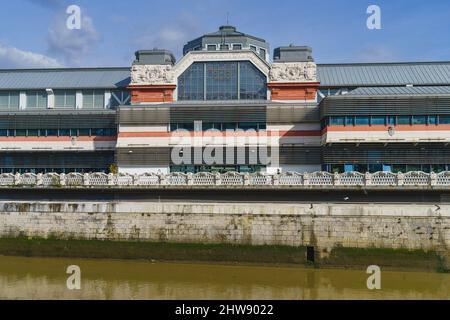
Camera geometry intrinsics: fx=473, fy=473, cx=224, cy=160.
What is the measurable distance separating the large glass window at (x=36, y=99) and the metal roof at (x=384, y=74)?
33858 millimetres

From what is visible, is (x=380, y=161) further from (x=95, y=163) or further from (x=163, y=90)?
(x=95, y=163)

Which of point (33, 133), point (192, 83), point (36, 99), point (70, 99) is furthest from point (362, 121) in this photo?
point (36, 99)

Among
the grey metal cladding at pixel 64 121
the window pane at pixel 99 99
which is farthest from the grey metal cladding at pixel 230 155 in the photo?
the window pane at pixel 99 99

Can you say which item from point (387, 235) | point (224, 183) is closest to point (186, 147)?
point (224, 183)

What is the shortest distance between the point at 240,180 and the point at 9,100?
37.3m

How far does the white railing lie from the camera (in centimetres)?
3416

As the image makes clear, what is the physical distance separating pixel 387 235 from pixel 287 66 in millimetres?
25305

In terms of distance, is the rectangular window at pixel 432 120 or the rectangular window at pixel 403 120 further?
the rectangular window at pixel 403 120

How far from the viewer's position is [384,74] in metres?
56.9

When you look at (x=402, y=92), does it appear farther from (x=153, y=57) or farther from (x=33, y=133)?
(x=33, y=133)

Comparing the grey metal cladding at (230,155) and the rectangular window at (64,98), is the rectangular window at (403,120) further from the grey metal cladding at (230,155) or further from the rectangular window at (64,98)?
the rectangular window at (64,98)

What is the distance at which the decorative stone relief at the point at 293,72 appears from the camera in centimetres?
5194

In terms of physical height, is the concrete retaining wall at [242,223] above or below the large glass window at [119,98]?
below
